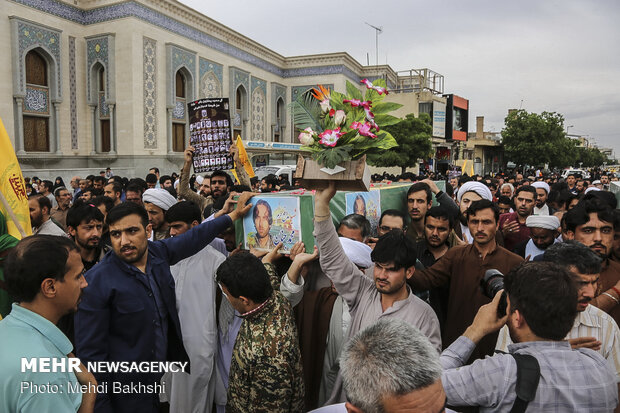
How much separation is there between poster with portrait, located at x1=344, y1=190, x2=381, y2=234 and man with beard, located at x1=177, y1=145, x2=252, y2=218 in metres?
1.92

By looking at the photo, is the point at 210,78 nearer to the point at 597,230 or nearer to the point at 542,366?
the point at 597,230

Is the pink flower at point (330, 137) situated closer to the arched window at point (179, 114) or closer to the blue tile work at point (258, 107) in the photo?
the arched window at point (179, 114)

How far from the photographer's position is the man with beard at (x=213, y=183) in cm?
494

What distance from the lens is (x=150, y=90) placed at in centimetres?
1738

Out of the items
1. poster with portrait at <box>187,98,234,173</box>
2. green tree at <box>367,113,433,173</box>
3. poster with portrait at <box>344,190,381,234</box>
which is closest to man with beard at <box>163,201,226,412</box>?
poster with portrait at <box>344,190,381,234</box>

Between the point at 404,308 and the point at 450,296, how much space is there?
2.50 feet

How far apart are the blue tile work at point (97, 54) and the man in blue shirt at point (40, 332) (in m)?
17.5

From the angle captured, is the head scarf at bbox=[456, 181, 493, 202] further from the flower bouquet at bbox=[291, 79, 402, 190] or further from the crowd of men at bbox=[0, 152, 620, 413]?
the flower bouquet at bbox=[291, 79, 402, 190]

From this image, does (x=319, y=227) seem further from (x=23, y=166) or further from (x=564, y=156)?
(x=564, y=156)

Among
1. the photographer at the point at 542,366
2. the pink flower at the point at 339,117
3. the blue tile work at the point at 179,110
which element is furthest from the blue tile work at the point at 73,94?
the photographer at the point at 542,366

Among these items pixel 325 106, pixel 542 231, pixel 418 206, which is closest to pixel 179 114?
pixel 418 206

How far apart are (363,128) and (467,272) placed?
1.30m

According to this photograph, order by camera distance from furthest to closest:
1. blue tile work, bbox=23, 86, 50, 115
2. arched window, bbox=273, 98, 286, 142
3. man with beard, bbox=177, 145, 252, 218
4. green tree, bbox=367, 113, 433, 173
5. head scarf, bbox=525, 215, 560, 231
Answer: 1. arched window, bbox=273, 98, 286, 142
2. green tree, bbox=367, 113, 433, 173
3. blue tile work, bbox=23, 86, 50, 115
4. man with beard, bbox=177, 145, 252, 218
5. head scarf, bbox=525, 215, 560, 231

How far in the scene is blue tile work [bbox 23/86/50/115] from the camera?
50.1 ft
